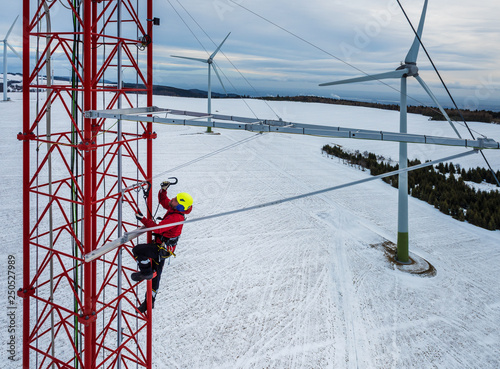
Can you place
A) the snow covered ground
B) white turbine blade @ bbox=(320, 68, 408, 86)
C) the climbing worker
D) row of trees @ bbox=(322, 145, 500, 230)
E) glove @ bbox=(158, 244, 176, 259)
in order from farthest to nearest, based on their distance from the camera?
row of trees @ bbox=(322, 145, 500, 230) < white turbine blade @ bbox=(320, 68, 408, 86) < the snow covered ground < glove @ bbox=(158, 244, 176, 259) < the climbing worker

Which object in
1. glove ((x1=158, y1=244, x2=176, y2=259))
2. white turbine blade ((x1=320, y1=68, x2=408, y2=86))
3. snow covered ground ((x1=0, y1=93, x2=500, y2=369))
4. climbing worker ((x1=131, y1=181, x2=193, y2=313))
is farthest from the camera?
white turbine blade ((x1=320, y1=68, x2=408, y2=86))

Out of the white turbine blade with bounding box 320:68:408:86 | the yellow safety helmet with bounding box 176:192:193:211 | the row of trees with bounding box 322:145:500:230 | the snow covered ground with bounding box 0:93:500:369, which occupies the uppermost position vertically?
the white turbine blade with bounding box 320:68:408:86

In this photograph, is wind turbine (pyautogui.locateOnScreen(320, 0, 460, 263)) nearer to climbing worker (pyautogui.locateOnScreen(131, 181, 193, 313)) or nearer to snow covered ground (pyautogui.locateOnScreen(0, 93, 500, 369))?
snow covered ground (pyautogui.locateOnScreen(0, 93, 500, 369))

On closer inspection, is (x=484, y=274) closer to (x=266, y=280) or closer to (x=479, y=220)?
(x=479, y=220)

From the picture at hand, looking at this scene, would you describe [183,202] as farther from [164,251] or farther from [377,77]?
[377,77]

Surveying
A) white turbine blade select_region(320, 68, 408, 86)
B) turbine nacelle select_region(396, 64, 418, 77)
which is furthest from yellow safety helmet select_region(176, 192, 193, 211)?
turbine nacelle select_region(396, 64, 418, 77)

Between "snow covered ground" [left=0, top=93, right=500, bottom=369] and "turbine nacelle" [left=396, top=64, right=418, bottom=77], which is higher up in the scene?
"turbine nacelle" [left=396, top=64, right=418, bottom=77]

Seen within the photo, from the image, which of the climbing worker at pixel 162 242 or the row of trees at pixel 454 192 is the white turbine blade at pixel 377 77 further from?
the climbing worker at pixel 162 242

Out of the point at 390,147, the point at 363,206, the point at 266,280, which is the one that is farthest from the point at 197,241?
the point at 390,147

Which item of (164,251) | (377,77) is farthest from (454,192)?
(164,251)
